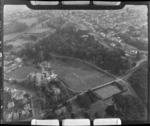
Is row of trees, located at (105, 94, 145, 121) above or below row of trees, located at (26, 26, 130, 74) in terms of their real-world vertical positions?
below

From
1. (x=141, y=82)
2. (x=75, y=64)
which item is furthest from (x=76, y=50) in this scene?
(x=141, y=82)

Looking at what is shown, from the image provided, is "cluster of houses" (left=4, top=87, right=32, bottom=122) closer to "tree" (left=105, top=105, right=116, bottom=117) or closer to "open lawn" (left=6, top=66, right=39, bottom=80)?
"open lawn" (left=6, top=66, right=39, bottom=80)

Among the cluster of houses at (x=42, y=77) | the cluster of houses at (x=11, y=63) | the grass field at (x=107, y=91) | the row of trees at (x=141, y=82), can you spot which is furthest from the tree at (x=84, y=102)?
the cluster of houses at (x=11, y=63)

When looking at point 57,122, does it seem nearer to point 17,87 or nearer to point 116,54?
point 17,87

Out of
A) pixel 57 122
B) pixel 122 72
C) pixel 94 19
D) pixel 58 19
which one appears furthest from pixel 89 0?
pixel 57 122

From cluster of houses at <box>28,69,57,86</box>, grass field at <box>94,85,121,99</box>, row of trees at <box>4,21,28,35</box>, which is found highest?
row of trees at <box>4,21,28,35</box>

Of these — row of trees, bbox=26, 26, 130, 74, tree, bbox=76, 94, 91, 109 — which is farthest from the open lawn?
tree, bbox=76, 94, 91, 109

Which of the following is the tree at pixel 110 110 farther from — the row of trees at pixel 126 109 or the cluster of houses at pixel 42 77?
the cluster of houses at pixel 42 77
